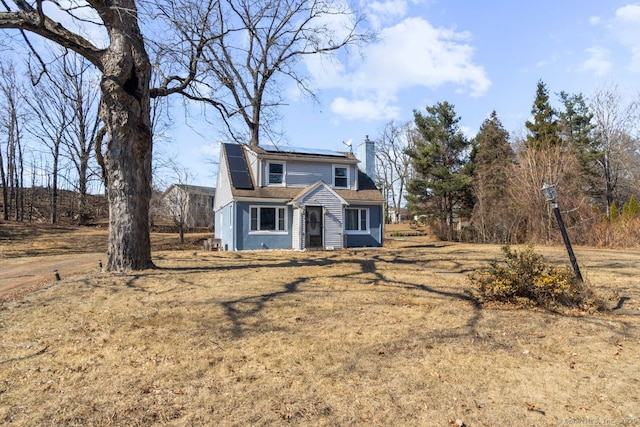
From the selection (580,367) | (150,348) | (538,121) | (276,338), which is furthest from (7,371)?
(538,121)

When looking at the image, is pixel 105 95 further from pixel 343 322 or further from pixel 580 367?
pixel 580 367

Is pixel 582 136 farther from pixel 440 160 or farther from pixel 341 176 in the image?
pixel 341 176

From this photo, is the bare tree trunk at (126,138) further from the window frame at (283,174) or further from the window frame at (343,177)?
the window frame at (343,177)

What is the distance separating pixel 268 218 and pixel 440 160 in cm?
1742

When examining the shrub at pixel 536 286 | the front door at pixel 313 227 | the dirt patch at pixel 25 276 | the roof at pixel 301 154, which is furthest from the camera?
the roof at pixel 301 154

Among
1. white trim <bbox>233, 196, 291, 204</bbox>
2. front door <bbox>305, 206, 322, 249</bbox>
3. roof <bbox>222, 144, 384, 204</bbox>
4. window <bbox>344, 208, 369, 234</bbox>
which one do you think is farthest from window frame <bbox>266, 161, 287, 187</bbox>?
window <bbox>344, 208, 369, 234</bbox>

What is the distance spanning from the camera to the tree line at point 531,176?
20.0 metres

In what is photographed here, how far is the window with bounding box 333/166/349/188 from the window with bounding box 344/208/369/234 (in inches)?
60.8

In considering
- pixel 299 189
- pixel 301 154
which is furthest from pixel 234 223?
pixel 301 154

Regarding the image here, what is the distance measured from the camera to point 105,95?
8609mm

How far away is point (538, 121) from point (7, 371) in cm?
3762

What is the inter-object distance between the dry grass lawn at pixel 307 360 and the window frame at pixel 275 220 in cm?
1057

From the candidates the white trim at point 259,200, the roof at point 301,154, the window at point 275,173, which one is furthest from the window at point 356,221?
the window at point 275,173

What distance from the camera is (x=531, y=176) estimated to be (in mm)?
20516
